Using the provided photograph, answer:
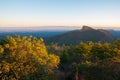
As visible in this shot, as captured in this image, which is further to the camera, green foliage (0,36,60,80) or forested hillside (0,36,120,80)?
forested hillside (0,36,120,80)

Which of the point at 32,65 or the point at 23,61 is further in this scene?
the point at 32,65

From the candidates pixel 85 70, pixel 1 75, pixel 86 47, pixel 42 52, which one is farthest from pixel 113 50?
pixel 1 75

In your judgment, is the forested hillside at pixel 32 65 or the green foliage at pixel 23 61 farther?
the forested hillside at pixel 32 65

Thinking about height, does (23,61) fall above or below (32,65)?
above

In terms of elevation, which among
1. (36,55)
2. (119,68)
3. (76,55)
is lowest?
(76,55)

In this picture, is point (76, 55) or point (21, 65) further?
point (76, 55)

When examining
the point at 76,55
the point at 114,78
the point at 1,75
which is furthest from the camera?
the point at 76,55

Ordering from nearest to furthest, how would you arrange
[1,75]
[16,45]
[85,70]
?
[1,75] < [16,45] < [85,70]

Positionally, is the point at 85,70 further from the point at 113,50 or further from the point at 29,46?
the point at 113,50

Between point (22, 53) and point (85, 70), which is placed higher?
point (22, 53)
